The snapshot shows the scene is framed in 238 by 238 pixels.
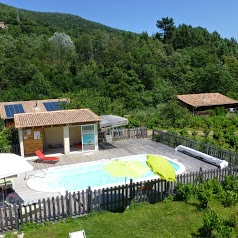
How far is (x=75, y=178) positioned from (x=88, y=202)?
497 cm

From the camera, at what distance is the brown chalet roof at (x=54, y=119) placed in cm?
1859

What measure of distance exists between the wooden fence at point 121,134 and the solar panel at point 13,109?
10272mm

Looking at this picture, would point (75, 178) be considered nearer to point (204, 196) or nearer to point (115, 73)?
point (204, 196)

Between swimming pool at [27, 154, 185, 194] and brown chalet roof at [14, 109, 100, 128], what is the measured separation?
10.5 ft

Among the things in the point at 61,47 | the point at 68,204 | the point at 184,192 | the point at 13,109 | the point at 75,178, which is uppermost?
the point at 61,47

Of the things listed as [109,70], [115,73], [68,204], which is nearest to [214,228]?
[68,204]

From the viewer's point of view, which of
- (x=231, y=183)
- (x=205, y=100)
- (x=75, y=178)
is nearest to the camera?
(x=231, y=183)

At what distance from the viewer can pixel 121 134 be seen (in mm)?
23812

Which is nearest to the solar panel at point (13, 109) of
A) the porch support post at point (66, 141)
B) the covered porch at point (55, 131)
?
the covered porch at point (55, 131)

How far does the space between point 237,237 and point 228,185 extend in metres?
3.56

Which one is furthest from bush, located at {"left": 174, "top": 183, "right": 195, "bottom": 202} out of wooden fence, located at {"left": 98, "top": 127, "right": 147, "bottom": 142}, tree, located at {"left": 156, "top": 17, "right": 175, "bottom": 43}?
tree, located at {"left": 156, "top": 17, "right": 175, "bottom": 43}

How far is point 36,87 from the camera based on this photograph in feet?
164

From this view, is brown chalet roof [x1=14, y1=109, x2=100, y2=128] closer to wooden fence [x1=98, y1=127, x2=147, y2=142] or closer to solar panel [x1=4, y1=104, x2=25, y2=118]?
wooden fence [x1=98, y1=127, x2=147, y2=142]

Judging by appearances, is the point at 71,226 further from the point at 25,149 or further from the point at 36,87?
the point at 36,87
